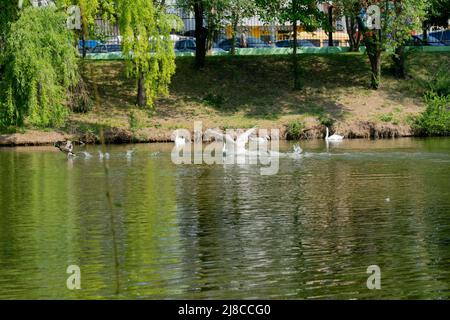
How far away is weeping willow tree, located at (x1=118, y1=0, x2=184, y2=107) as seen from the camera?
2031 inches

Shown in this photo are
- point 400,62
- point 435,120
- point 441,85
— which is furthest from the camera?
point 400,62

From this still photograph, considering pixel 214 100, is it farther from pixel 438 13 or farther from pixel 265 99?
pixel 438 13

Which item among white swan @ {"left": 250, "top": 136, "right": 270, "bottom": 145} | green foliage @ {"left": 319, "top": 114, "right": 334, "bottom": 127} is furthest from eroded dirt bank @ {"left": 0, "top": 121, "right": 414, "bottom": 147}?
white swan @ {"left": 250, "top": 136, "right": 270, "bottom": 145}

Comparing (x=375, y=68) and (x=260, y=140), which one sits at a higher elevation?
(x=375, y=68)

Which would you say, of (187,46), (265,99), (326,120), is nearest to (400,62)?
(265,99)

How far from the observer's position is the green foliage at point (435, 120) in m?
53.2

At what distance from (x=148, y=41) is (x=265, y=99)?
809 cm

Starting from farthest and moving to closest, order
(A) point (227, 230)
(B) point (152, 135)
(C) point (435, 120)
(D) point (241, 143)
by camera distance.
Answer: (C) point (435, 120), (B) point (152, 135), (D) point (241, 143), (A) point (227, 230)

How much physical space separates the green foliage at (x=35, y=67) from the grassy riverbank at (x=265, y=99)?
6.91 feet

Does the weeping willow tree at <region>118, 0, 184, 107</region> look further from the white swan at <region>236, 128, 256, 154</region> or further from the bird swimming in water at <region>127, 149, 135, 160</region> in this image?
the white swan at <region>236, 128, 256, 154</region>

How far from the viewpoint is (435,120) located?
53.3 meters

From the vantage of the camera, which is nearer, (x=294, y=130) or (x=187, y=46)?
(x=294, y=130)
